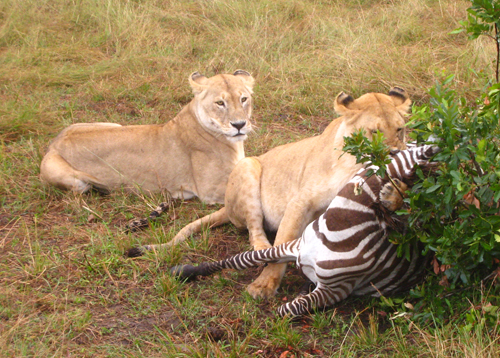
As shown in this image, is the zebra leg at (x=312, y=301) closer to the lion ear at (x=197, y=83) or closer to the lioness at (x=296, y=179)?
the lioness at (x=296, y=179)

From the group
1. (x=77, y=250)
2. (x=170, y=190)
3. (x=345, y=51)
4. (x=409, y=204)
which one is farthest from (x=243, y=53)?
(x=409, y=204)

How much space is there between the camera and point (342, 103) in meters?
3.65

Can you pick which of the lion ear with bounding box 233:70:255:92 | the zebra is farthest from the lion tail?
the lion ear with bounding box 233:70:255:92

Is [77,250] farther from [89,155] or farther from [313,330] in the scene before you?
[313,330]

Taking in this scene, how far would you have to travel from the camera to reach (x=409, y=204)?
283 centimetres

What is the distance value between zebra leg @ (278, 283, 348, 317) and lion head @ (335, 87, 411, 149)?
867mm

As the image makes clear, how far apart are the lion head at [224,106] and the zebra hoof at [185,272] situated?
72.1 inches

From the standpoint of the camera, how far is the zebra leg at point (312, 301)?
312cm

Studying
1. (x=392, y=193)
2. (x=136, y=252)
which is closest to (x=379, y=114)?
(x=392, y=193)

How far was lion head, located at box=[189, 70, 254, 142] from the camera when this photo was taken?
5.16m

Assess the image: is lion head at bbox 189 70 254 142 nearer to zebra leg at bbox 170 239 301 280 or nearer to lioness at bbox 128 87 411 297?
lioness at bbox 128 87 411 297

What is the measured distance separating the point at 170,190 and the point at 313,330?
2460 mm

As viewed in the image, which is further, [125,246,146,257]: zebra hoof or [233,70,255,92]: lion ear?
[233,70,255,92]: lion ear

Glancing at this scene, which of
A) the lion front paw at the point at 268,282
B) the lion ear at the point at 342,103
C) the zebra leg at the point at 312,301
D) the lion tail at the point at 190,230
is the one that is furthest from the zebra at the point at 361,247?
the lion tail at the point at 190,230
